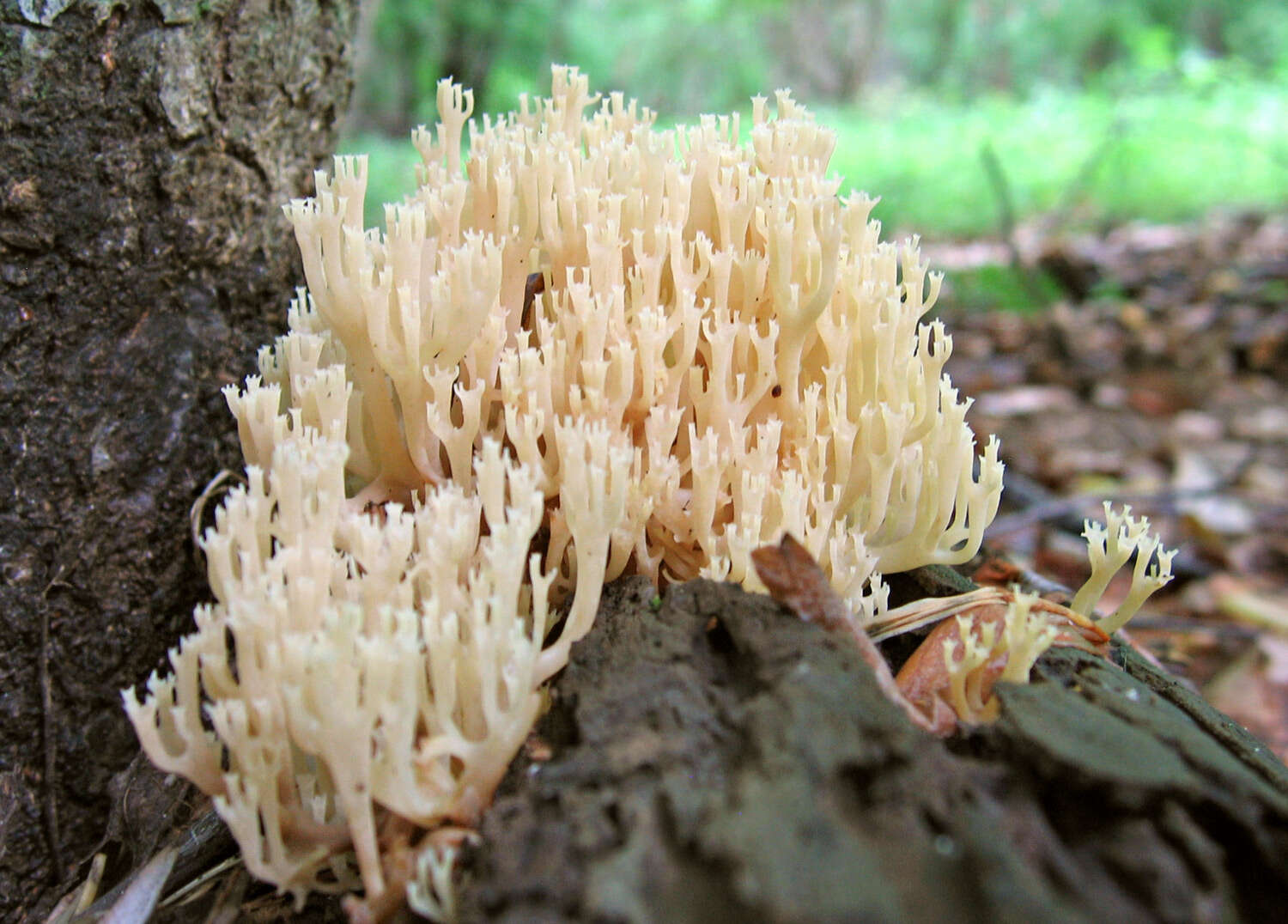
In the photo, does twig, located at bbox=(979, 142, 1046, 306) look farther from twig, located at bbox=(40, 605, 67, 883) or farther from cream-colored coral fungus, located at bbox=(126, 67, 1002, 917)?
twig, located at bbox=(40, 605, 67, 883)

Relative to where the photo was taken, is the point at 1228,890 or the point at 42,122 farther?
the point at 42,122

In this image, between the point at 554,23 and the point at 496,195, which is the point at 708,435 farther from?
the point at 554,23

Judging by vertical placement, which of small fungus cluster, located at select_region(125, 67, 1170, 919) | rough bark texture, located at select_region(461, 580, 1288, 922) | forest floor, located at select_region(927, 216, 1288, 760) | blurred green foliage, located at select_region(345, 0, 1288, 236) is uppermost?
blurred green foliage, located at select_region(345, 0, 1288, 236)

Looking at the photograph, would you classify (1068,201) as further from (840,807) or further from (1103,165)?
(840,807)

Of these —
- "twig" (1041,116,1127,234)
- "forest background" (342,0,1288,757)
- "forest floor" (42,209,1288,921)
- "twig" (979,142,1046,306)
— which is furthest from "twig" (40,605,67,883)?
"twig" (1041,116,1127,234)

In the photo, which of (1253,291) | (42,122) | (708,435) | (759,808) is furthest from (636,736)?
(1253,291)

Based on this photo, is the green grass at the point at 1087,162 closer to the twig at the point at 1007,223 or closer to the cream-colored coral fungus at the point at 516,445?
the twig at the point at 1007,223
